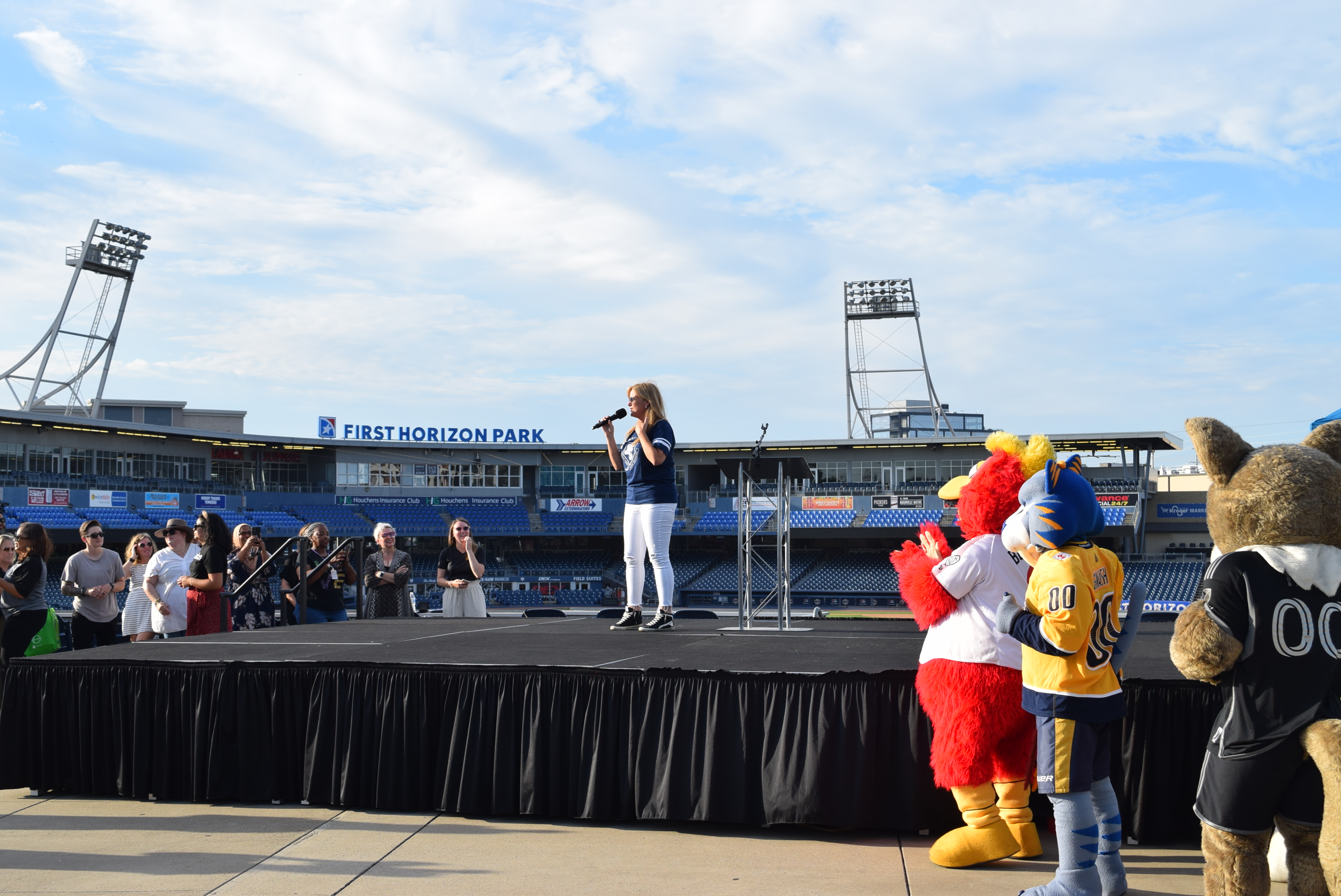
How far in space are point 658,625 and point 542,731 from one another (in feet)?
6.49

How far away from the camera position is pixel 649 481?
19.7 feet

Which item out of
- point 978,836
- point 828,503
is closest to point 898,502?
point 828,503

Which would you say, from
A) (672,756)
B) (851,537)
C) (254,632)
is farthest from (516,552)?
(672,756)

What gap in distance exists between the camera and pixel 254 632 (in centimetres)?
667

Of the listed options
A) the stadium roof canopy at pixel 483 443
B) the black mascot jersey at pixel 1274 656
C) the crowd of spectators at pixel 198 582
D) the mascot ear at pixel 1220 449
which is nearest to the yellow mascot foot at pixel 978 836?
the black mascot jersey at pixel 1274 656

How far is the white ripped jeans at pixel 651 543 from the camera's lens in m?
5.95

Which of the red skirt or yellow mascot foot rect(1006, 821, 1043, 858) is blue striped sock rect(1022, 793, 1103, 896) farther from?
the red skirt

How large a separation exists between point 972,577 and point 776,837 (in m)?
1.51

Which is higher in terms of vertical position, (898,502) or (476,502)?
(476,502)

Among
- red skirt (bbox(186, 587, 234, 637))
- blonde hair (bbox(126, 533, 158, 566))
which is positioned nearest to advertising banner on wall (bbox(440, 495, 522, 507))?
blonde hair (bbox(126, 533, 158, 566))

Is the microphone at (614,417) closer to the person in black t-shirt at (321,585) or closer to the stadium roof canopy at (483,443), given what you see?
the person in black t-shirt at (321,585)

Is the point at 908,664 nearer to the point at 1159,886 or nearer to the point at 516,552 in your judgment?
the point at 1159,886

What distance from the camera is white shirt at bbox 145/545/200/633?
7.33m

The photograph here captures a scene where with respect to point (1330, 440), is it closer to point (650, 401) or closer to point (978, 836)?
point (978, 836)
